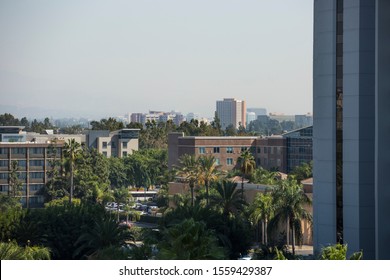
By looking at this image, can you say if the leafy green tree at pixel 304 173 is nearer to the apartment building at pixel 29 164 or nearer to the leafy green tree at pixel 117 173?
the apartment building at pixel 29 164

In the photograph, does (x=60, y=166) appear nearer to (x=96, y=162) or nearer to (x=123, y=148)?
(x=96, y=162)

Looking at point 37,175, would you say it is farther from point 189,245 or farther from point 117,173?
point 189,245

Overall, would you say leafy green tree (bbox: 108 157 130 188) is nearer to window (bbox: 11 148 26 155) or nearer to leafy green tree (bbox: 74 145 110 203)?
leafy green tree (bbox: 74 145 110 203)

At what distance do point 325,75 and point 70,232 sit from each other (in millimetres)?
20093

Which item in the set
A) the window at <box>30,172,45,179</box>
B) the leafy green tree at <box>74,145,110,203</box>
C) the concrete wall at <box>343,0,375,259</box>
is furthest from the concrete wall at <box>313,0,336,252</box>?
the window at <box>30,172,45,179</box>

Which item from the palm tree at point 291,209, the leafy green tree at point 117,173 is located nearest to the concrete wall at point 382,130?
the palm tree at point 291,209

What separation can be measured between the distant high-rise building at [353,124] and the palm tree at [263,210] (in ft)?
71.6

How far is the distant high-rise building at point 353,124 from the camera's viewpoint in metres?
35.2

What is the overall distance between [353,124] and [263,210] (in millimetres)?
24808

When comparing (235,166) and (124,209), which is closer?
(124,209)

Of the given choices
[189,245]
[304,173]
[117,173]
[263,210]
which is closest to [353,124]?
[189,245]

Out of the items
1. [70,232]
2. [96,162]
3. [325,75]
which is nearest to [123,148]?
[96,162]
